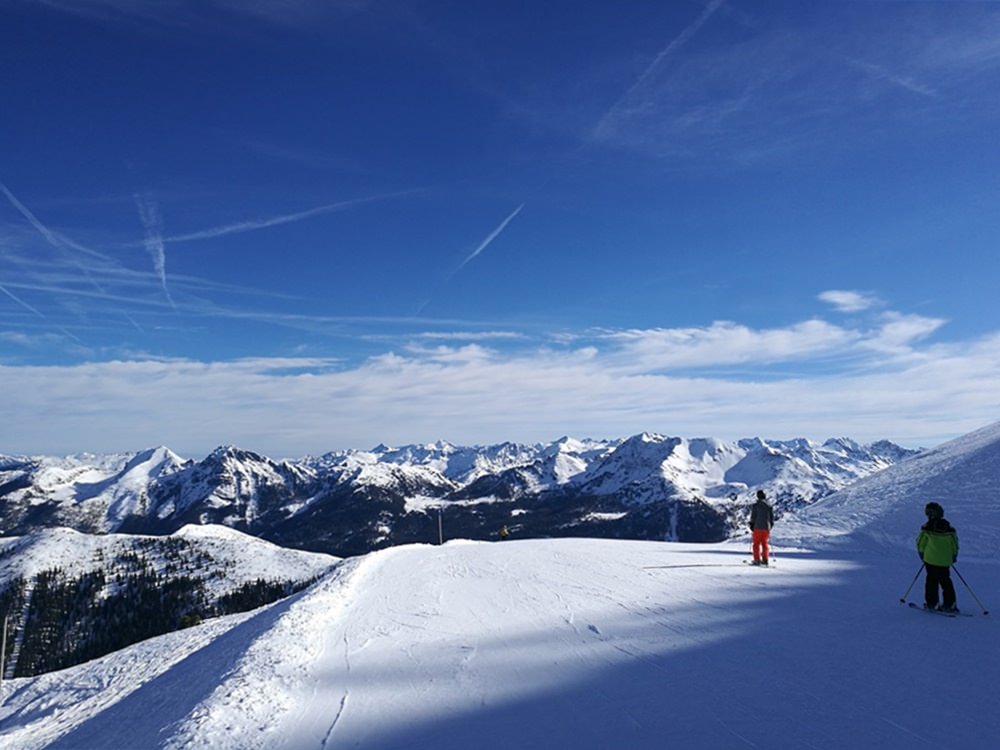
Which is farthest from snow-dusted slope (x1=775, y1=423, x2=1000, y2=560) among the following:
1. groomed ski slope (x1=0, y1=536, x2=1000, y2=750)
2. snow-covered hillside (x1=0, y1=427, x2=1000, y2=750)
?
groomed ski slope (x1=0, y1=536, x2=1000, y2=750)

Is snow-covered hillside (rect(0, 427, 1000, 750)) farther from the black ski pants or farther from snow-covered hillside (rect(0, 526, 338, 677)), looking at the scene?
snow-covered hillside (rect(0, 526, 338, 677))

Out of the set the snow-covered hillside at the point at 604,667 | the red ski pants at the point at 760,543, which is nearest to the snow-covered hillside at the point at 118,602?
the snow-covered hillside at the point at 604,667

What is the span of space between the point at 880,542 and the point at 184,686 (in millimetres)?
24980

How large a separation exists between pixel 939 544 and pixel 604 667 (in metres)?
8.14

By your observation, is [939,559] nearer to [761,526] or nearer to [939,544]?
[939,544]

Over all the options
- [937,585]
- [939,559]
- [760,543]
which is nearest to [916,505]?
[760,543]

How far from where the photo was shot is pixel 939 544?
12953 mm

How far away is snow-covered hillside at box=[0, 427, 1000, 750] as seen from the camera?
7.60 m

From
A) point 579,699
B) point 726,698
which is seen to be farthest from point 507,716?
point 726,698

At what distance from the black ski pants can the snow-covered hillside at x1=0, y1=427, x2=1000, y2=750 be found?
0.57 meters

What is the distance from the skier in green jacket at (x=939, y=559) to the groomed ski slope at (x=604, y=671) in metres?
0.61

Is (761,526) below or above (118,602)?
above

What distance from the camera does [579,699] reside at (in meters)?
8.67

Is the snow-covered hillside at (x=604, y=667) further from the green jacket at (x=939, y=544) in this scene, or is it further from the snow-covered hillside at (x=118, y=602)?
the snow-covered hillside at (x=118, y=602)
